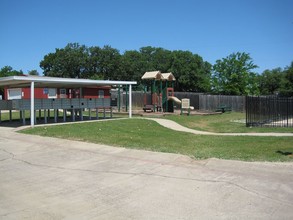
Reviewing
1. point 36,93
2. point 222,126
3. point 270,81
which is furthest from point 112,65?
point 222,126

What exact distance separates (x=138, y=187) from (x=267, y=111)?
1438 cm

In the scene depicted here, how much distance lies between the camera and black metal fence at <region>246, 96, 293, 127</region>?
17391 millimetres

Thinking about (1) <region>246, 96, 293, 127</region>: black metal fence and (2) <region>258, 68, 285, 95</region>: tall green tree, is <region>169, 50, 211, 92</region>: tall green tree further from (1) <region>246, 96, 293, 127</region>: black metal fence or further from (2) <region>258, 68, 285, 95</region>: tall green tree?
(1) <region>246, 96, 293, 127</region>: black metal fence

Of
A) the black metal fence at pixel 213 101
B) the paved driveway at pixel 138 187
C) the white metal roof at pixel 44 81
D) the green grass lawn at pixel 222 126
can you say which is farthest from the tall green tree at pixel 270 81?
the paved driveway at pixel 138 187

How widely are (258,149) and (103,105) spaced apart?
44.0 feet

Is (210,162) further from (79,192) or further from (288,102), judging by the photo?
(288,102)

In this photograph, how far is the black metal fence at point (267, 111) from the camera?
17.4 metres

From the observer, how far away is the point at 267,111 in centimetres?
1878

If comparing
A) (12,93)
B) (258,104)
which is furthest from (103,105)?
(12,93)

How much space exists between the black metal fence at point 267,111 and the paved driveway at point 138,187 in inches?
378

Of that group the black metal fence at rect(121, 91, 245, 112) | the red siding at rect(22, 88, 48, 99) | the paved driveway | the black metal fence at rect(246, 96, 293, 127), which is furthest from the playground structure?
the red siding at rect(22, 88, 48, 99)

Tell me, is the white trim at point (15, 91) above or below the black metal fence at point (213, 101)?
above

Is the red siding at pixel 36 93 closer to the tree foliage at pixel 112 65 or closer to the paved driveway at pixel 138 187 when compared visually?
the tree foliage at pixel 112 65

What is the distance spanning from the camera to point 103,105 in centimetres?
2173
